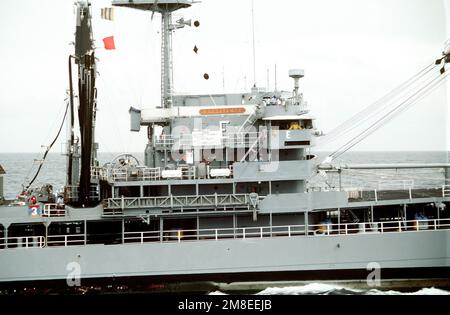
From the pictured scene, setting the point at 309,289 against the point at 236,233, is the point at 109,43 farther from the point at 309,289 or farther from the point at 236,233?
the point at 309,289

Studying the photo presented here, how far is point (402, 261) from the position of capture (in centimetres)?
1981

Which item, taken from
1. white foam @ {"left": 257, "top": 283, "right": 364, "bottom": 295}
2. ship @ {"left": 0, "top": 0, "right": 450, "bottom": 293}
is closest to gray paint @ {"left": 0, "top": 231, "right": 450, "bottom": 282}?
ship @ {"left": 0, "top": 0, "right": 450, "bottom": 293}

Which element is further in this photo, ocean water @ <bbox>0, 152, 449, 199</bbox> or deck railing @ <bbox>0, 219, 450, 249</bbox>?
ocean water @ <bbox>0, 152, 449, 199</bbox>

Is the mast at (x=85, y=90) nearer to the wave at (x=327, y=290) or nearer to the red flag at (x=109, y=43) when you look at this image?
the red flag at (x=109, y=43)

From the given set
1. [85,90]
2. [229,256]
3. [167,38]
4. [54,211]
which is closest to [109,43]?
[85,90]

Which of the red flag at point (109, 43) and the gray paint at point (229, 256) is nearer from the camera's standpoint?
the gray paint at point (229, 256)

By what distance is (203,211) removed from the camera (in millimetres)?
20031

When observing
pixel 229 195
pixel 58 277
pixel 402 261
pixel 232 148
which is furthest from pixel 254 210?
pixel 58 277

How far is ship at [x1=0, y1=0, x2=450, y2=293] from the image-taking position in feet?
63.1

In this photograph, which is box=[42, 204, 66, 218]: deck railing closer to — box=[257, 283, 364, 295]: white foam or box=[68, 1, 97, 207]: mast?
box=[68, 1, 97, 207]: mast

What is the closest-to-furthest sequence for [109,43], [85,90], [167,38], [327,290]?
[109,43], [327,290], [85,90], [167,38]

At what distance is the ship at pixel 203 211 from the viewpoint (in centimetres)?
1922

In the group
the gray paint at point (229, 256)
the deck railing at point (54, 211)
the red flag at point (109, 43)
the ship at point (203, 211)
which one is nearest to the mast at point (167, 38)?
the ship at point (203, 211)

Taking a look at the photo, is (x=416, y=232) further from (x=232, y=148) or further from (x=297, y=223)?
(x=232, y=148)
